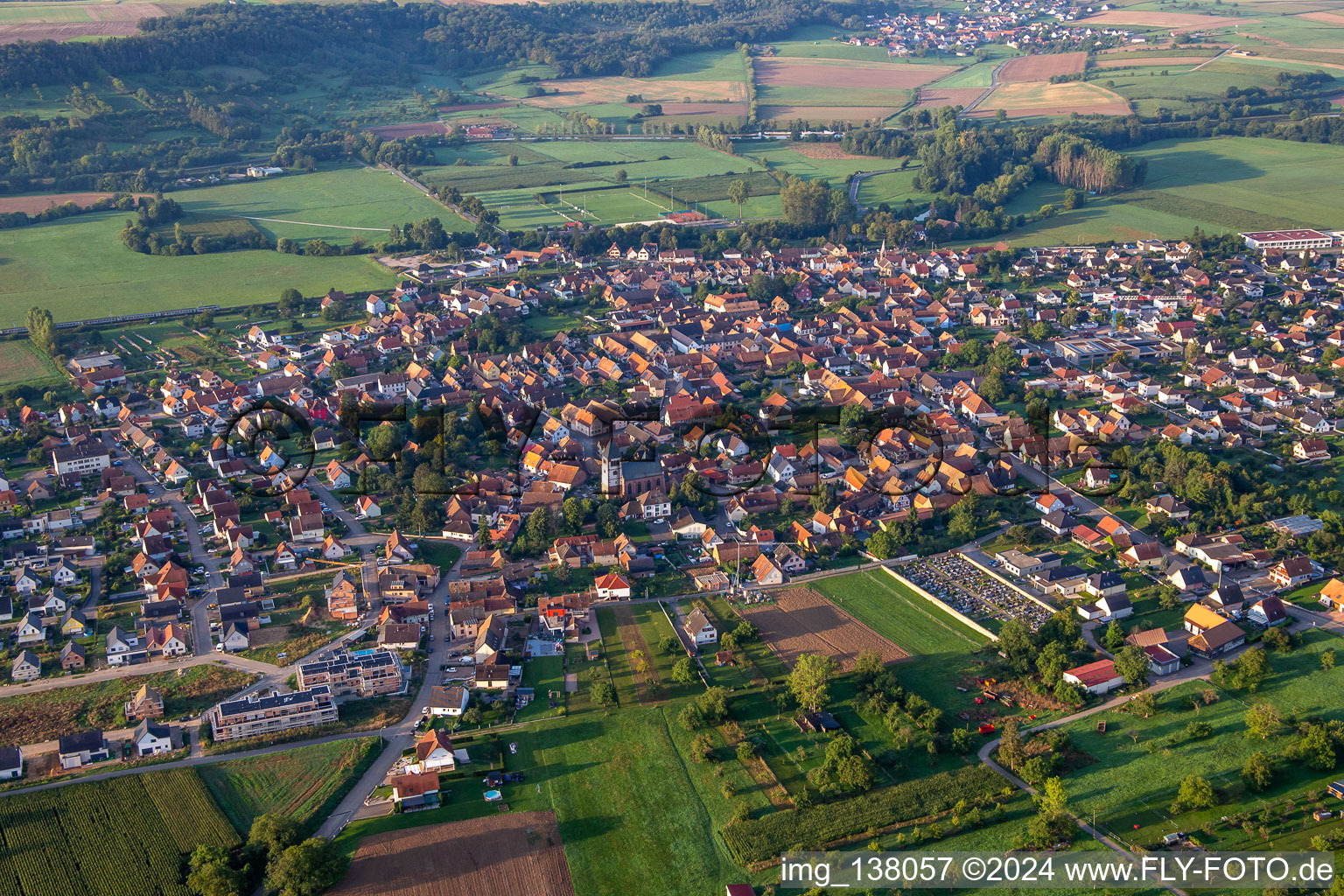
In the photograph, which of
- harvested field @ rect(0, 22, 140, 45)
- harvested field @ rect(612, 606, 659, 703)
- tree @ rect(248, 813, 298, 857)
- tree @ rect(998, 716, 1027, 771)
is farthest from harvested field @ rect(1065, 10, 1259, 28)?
tree @ rect(248, 813, 298, 857)

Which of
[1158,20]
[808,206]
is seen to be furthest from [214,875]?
[1158,20]

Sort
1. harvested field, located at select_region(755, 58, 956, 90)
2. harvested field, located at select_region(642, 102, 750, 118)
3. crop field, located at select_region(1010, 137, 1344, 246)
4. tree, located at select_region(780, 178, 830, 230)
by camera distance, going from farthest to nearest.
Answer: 1. harvested field, located at select_region(755, 58, 956, 90)
2. harvested field, located at select_region(642, 102, 750, 118)
3. tree, located at select_region(780, 178, 830, 230)
4. crop field, located at select_region(1010, 137, 1344, 246)

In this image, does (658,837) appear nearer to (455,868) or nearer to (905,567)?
(455,868)

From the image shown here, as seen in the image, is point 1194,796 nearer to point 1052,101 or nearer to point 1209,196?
point 1209,196

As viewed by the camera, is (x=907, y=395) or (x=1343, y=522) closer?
(x=1343, y=522)

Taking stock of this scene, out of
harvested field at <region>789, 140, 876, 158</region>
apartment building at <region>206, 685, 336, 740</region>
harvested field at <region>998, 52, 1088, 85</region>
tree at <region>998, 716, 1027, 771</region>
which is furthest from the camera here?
harvested field at <region>998, 52, 1088, 85</region>

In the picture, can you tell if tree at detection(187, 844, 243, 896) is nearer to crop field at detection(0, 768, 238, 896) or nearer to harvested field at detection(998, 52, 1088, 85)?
crop field at detection(0, 768, 238, 896)

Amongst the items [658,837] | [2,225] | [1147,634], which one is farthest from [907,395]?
[2,225]
